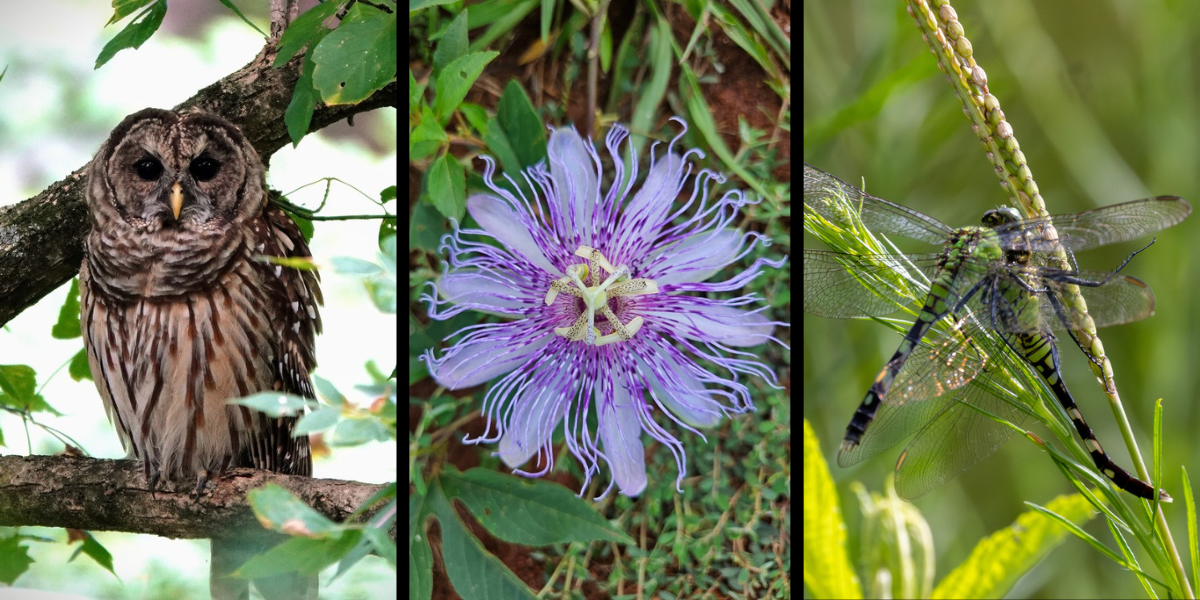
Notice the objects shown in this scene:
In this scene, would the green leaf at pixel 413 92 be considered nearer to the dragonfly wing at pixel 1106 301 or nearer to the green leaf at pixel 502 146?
the green leaf at pixel 502 146

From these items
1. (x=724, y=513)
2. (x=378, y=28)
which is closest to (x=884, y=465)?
(x=724, y=513)

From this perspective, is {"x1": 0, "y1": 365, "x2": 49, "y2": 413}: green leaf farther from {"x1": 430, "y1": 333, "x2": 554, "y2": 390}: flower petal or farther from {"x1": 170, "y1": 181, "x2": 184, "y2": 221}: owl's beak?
{"x1": 430, "y1": 333, "x2": 554, "y2": 390}: flower petal

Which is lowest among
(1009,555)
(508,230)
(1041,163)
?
(1009,555)

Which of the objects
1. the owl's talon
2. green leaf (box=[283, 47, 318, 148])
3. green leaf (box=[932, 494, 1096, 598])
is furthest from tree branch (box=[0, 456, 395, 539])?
green leaf (box=[932, 494, 1096, 598])

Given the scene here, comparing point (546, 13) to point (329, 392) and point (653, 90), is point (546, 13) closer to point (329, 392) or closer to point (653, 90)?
point (653, 90)

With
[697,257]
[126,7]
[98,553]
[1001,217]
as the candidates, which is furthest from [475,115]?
[98,553]
